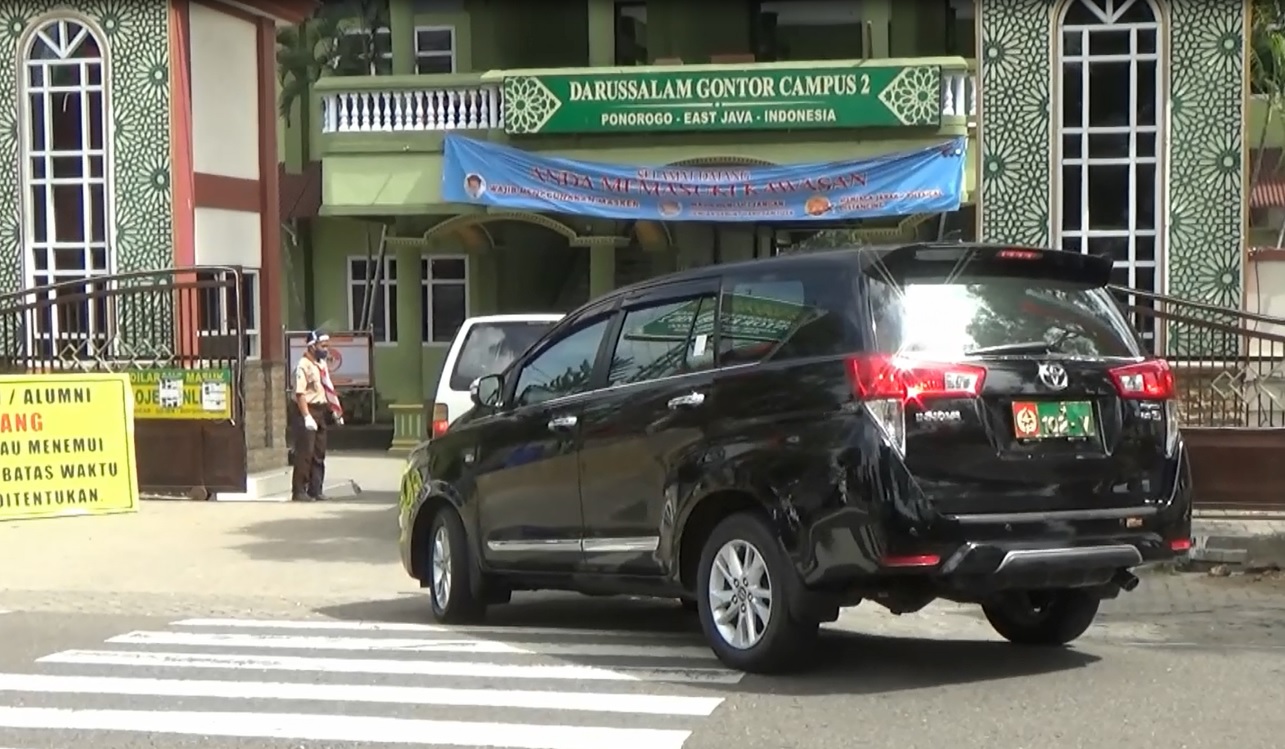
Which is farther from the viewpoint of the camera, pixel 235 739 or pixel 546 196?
pixel 546 196

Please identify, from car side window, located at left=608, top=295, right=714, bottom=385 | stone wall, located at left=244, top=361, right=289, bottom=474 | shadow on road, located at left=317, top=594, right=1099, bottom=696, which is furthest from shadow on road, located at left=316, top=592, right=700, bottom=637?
stone wall, located at left=244, top=361, right=289, bottom=474

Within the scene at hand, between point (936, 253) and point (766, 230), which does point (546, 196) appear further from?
point (936, 253)

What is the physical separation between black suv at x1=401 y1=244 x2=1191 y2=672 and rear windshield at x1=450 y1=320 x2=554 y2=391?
16.6ft

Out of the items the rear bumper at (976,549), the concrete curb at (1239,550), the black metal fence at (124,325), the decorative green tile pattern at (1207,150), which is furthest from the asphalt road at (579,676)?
the black metal fence at (124,325)

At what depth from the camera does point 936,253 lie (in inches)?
266

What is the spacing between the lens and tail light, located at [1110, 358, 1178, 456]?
267 inches

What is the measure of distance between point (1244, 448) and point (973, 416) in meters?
6.51

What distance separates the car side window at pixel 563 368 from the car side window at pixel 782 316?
100 cm

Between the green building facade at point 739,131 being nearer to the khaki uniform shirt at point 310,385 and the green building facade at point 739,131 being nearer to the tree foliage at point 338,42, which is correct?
the tree foliage at point 338,42

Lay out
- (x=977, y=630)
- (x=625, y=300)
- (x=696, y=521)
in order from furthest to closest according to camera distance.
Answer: (x=977, y=630) → (x=625, y=300) → (x=696, y=521)

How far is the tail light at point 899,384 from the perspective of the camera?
249 inches

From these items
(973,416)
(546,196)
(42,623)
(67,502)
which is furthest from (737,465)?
(546,196)

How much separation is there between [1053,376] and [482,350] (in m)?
7.04

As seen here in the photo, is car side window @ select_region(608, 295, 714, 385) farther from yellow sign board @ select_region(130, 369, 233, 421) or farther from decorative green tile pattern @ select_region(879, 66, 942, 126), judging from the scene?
decorative green tile pattern @ select_region(879, 66, 942, 126)
